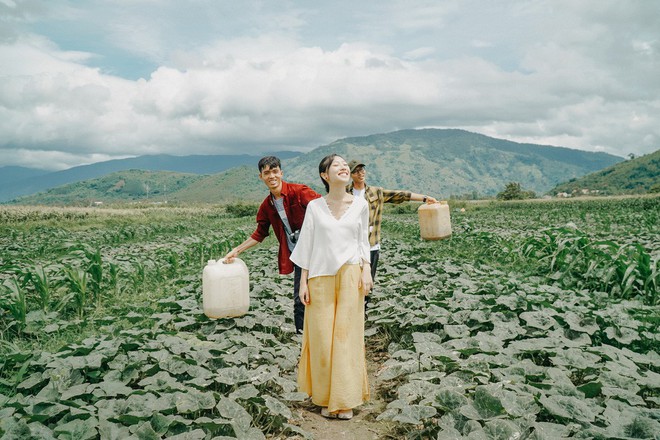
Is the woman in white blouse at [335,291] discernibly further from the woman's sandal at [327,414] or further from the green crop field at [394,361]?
the green crop field at [394,361]

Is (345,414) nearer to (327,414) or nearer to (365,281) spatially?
(327,414)

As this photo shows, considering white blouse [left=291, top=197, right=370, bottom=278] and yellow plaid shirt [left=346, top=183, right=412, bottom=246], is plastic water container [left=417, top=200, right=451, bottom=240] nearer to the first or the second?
yellow plaid shirt [left=346, top=183, right=412, bottom=246]

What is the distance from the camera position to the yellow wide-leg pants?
3336 millimetres

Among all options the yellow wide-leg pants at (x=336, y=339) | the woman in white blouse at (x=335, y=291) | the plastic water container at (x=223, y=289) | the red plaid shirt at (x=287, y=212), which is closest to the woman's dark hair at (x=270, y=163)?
the red plaid shirt at (x=287, y=212)

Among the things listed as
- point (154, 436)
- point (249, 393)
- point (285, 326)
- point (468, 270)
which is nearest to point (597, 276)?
point (468, 270)

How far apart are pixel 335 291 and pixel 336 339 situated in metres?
0.35

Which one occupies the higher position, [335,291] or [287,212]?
[287,212]

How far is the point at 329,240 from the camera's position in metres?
3.39

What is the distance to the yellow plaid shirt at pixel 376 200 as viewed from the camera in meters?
5.73

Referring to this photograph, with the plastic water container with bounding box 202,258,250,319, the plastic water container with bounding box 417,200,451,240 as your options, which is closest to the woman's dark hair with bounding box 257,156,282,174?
the plastic water container with bounding box 202,258,250,319

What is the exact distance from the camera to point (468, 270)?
22.9 ft

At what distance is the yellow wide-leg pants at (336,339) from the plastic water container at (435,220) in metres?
3.88

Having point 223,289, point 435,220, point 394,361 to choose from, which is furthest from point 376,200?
point 394,361

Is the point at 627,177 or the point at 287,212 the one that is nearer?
the point at 287,212
